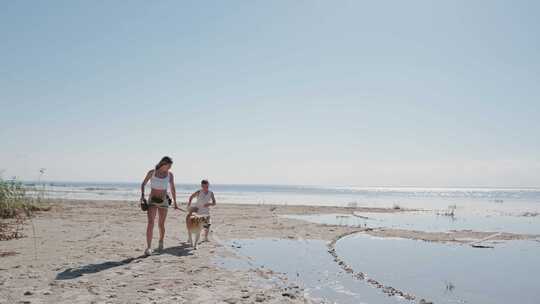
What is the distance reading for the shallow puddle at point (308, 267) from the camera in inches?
262

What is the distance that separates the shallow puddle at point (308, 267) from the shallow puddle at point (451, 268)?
2.21 feet

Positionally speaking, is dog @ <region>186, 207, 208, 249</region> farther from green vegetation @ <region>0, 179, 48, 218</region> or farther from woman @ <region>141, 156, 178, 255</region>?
green vegetation @ <region>0, 179, 48, 218</region>

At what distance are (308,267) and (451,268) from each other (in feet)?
10.9

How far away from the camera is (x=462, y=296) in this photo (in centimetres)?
694

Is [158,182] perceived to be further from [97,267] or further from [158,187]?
[97,267]

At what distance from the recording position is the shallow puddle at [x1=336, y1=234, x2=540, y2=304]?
282 inches

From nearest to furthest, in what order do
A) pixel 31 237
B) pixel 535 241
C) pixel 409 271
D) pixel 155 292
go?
pixel 155 292
pixel 409 271
pixel 31 237
pixel 535 241

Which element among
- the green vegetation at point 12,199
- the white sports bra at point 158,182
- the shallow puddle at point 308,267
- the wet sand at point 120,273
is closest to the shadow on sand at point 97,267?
the wet sand at point 120,273

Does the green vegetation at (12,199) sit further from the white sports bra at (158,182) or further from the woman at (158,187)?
the white sports bra at (158,182)

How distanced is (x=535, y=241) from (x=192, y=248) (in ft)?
38.7

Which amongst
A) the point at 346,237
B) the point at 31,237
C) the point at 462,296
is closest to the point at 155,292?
the point at 462,296

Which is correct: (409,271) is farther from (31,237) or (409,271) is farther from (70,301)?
(31,237)

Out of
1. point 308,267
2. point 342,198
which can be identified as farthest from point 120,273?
point 342,198

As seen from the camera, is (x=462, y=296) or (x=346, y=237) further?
(x=346, y=237)
